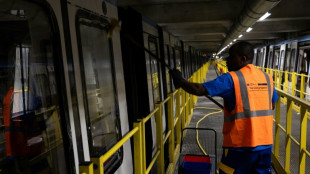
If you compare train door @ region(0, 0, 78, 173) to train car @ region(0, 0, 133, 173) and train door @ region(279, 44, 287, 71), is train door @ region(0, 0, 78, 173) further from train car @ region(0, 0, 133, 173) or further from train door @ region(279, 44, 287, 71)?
train door @ region(279, 44, 287, 71)

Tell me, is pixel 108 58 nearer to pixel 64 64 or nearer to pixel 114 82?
pixel 114 82

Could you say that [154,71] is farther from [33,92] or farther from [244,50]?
[33,92]

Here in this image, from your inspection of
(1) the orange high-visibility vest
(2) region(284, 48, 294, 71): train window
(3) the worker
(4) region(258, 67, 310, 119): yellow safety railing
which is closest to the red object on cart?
(3) the worker

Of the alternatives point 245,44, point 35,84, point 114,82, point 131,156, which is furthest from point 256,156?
point 35,84

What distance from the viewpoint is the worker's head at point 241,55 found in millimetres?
2611

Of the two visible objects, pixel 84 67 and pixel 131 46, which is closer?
pixel 84 67

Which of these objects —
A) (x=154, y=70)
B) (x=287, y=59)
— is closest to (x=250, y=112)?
(x=154, y=70)

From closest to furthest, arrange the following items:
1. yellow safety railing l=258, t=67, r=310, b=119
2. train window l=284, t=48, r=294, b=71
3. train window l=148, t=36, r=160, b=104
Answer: train window l=148, t=36, r=160, b=104
yellow safety railing l=258, t=67, r=310, b=119
train window l=284, t=48, r=294, b=71

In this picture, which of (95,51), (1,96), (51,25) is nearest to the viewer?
(1,96)

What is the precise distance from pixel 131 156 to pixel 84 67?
1.41 meters

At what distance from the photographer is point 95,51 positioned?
2.35m

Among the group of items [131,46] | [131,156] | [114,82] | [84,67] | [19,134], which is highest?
[131,46]

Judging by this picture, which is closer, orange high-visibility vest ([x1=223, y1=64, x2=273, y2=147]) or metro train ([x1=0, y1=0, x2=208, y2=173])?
metro train ([x1=0, y1=0, x2=208, y2=173])

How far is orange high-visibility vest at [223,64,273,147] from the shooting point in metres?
2.49
